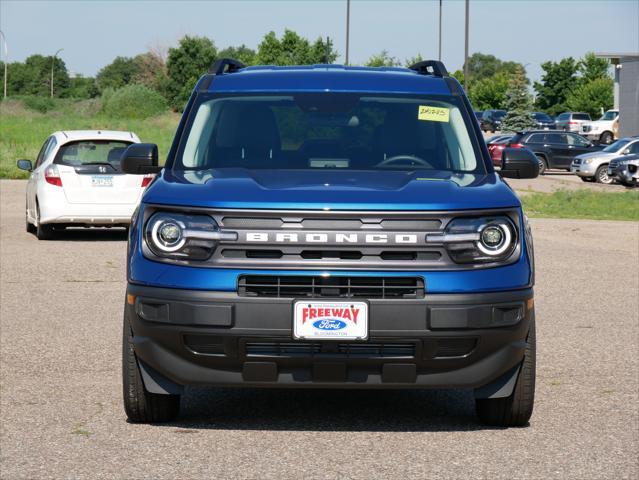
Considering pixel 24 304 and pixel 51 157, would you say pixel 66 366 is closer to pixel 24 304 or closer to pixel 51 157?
pixel 24 304

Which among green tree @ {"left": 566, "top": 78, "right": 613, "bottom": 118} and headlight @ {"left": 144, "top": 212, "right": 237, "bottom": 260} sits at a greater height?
green tree @ {"left": 566, "top": 78, "right": 613, "bottom": 118}

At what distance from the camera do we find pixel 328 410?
7.09m

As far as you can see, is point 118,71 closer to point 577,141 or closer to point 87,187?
point 577,141

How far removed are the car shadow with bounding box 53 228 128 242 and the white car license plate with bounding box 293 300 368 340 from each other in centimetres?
1352

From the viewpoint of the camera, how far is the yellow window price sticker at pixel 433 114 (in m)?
7.29

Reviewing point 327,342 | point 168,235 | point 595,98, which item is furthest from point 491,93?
point 327,342

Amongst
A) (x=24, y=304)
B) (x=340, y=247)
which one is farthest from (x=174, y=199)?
(x=24, y=304)

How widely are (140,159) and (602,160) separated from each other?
34.6 m

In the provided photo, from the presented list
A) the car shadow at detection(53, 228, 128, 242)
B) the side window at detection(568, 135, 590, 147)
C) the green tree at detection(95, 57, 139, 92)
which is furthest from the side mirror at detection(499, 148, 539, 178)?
the green tree at detection(95, 57, 139, 92)

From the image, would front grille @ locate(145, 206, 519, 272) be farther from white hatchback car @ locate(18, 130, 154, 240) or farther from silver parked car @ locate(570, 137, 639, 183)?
silver parked car @ locate(570, 137, 639, 183)

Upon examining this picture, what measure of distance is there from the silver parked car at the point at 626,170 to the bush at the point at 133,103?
201 feet

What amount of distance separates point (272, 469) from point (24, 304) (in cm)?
649

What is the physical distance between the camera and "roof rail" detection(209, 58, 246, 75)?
771 cm

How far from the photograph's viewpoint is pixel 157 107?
97.1m
